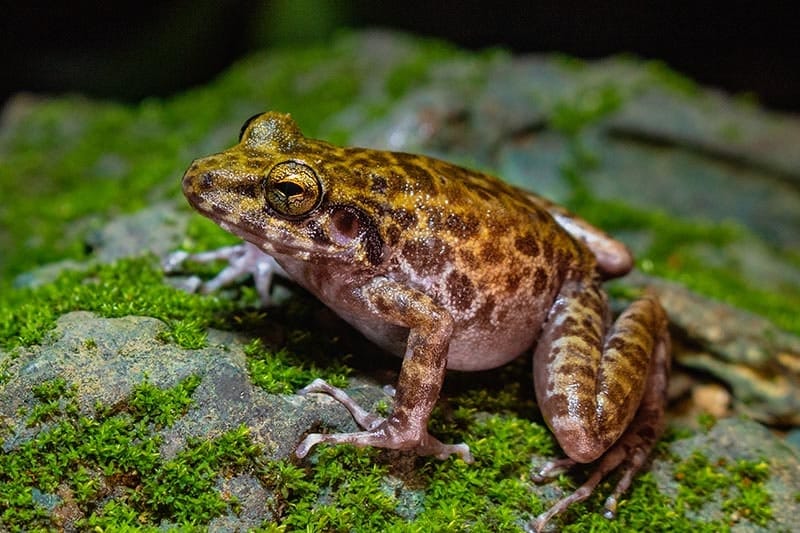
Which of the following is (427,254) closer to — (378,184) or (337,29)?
(378,184)

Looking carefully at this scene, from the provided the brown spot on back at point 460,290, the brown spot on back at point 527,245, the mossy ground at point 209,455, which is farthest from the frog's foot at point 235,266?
the brown spot on back at point 527,245

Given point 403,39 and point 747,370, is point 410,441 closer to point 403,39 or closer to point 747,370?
point 747,370

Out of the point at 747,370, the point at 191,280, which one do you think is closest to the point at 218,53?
the point at 191,280

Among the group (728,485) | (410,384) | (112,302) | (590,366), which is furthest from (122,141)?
(728,485)

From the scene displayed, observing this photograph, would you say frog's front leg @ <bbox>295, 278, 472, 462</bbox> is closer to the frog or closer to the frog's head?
the frog

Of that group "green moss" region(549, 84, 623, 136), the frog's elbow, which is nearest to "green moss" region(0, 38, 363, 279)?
"green moss" region(549, 84, 623, 136)

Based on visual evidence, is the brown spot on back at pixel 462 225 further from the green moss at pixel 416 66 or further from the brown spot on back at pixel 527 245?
the green moss at pixel 416 66
